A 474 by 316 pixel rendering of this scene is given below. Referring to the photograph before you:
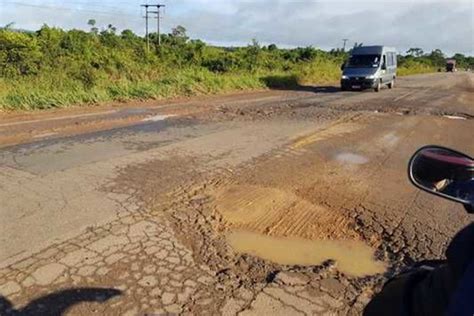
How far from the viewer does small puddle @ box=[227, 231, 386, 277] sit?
386cm

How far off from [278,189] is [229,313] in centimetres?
293

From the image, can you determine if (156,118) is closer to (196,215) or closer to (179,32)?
(196,215)

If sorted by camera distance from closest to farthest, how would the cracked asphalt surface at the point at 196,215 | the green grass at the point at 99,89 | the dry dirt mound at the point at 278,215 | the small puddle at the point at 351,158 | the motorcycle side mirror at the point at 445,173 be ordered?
the motorcycle side mirror at the point at 445,173 → the cracked asphalt surface at the point at 196,215 → the dry dirt mound at the point at 278,215 → the small puddle at the point at 351,158 → the green grass at the point at 99,89

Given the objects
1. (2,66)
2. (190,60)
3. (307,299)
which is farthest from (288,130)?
(190,60)

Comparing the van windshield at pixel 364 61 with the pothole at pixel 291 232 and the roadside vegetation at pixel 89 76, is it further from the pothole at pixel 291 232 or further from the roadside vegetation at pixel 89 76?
the pothole at pixel 291 232

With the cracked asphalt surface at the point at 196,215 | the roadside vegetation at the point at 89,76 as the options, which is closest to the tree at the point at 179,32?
the roadside vegetation at the point at 89,76

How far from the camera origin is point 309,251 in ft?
13.5

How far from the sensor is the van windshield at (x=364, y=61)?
23.3m

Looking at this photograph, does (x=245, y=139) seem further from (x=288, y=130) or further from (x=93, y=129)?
(x=93, y=129)

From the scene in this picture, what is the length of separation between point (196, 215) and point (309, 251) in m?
1.30

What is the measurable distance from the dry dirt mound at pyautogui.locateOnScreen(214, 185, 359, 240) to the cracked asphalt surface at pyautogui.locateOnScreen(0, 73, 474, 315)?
0.07 feet

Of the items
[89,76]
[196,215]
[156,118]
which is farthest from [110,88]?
[196,215]

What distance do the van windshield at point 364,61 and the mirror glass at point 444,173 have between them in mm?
22958

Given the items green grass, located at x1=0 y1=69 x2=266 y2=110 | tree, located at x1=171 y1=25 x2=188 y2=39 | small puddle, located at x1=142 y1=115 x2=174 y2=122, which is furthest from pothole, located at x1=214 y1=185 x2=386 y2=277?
tree, located at x1=171 y1=25 x2=188 y2=39
